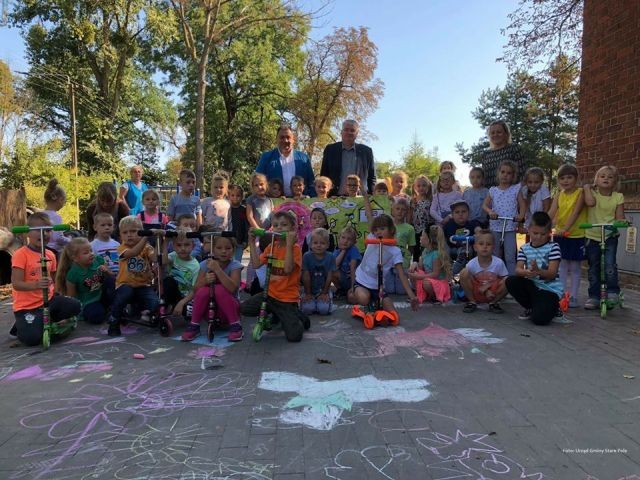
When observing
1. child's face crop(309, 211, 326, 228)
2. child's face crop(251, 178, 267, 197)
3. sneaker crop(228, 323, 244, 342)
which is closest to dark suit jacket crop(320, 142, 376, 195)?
child's face crop(309, 211, 326, 228)

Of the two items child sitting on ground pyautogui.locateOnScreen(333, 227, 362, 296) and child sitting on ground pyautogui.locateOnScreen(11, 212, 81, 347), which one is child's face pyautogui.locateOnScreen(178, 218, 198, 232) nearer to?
child sitting on ground pyautogui.locateOnScreen(11, 212, 81, 347)

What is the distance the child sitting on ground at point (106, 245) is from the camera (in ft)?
18.6

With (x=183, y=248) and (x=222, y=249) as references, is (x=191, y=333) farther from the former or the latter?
(x=183, y=248)

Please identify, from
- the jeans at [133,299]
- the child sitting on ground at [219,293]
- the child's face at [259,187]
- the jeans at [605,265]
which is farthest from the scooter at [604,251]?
the jeans at [133,299]

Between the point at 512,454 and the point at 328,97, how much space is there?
2779 cm

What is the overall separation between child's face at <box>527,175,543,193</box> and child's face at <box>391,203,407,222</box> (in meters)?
1.72

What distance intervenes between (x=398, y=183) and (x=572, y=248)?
9.65ft

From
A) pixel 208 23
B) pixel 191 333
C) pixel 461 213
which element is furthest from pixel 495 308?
pixel 208 23

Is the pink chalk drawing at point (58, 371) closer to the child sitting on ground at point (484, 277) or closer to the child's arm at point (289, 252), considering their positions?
the child's arm at point (289, 252)

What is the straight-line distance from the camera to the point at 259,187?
6.84 m

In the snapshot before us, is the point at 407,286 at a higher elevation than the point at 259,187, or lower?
lower

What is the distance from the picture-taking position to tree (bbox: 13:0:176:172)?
2492cm

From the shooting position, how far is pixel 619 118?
7824mm

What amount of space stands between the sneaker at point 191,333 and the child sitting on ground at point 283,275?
1.62 feet
